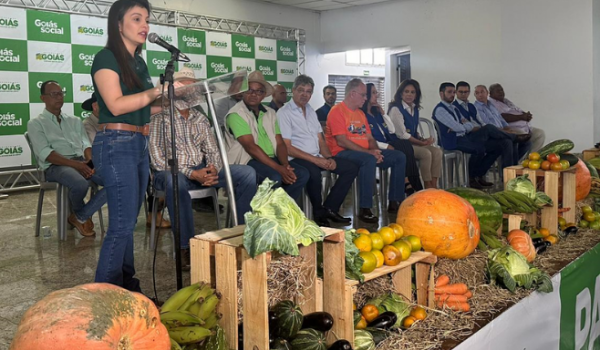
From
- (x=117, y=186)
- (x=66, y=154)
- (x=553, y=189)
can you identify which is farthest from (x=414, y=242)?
(x=66, y=154)

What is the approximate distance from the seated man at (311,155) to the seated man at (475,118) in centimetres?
260

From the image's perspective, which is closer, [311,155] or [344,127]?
[311,155]

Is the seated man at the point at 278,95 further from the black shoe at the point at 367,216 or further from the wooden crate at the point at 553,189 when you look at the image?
the wooden crate at the point at 553,189

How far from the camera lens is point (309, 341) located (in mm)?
1472

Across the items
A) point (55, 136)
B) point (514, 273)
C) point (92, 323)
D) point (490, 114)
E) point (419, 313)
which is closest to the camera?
point (92, 323)

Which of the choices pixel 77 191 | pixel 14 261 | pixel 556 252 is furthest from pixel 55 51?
pixel 556 252

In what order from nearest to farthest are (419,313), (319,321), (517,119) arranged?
(319,321), (419,313), (517,119)

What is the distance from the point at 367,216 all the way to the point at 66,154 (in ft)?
7.76

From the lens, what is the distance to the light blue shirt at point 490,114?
7.22 m

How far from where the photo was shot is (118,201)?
218cm

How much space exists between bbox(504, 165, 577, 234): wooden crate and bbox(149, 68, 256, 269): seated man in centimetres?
159

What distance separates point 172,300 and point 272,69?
27.8 feet

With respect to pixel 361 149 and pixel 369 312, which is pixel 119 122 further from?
pixel 361 149

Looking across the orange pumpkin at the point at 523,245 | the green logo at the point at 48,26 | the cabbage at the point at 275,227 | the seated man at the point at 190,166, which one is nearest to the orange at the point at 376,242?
the cabbage at the point at 275,227
